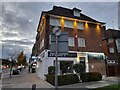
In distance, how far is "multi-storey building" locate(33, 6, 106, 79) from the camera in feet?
75.3

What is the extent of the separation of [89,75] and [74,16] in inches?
449

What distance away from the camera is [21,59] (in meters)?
79.9

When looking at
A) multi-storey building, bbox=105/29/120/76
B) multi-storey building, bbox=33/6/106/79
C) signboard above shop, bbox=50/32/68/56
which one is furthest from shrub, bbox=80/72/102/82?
signboard above shop, bbox=50/32/68/56

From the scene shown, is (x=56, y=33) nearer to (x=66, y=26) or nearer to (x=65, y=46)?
(x=65, y=46)

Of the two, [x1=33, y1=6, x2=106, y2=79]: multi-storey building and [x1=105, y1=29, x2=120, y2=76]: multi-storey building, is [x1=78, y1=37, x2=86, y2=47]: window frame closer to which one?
[x1=33, y1=6, x2=106, y2=79]: multi-storey building

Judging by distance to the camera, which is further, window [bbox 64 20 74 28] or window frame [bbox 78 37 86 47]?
window frame [bbox 78 37 86 47]

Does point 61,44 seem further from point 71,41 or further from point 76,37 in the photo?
point 76,37

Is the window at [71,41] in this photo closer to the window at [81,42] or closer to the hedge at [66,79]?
the window at [81,42]

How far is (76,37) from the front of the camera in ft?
80.1

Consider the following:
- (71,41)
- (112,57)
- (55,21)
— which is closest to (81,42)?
(71,41)

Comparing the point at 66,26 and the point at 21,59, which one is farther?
the point at 21,59

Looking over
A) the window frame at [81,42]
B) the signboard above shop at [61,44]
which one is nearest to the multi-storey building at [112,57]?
the window frame at [81,42]

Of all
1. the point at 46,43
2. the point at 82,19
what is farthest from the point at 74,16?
the point at 46,43

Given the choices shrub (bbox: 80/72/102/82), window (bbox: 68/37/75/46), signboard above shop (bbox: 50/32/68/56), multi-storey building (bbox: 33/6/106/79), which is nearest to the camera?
signboard above shop (bbox: 50/32/68/56)
